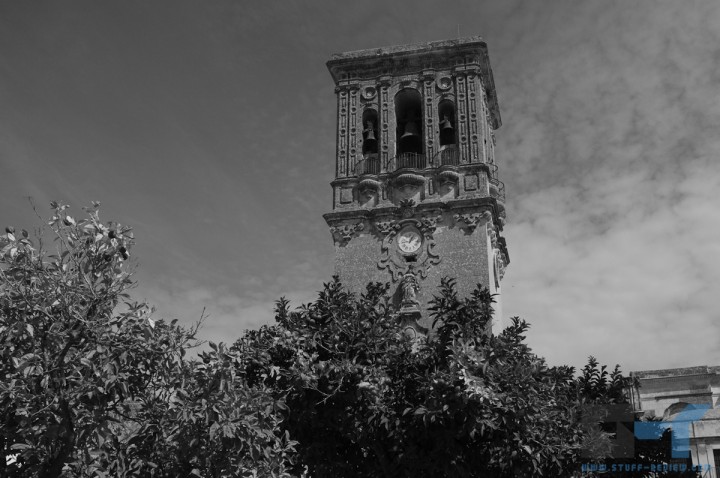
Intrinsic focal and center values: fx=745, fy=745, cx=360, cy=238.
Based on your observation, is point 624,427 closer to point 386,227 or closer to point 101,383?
point 386,227

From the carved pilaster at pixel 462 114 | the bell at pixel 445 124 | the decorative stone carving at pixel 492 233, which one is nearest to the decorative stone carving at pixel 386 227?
the decorative stone carving at pixel 492 233

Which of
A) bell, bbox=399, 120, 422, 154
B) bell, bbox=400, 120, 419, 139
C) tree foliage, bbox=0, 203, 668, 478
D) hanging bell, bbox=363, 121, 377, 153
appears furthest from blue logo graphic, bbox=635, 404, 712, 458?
hanging bell, bbox=363, 121, 377, 153

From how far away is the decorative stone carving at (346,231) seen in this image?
24000mm

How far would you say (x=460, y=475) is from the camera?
553 inches

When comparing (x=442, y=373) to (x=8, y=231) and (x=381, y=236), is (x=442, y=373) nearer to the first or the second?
(x=8, y=231)

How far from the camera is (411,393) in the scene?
50.2 feet

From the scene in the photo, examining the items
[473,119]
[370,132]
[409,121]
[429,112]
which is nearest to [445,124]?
[429,112]

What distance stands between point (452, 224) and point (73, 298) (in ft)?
51.1

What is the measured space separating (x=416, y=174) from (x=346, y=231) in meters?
2.92

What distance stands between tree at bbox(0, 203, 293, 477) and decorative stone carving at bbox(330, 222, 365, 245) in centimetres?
1336

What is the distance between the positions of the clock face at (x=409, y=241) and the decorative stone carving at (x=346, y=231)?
1.37 m

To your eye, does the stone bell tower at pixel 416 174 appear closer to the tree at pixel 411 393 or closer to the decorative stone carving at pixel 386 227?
the decorative stone carving at pixel 386 227

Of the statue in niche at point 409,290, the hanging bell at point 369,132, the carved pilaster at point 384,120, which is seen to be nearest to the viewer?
the statue in niche at point 409,290

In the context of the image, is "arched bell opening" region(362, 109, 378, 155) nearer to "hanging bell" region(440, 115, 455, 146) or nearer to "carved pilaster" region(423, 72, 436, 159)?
"carved pilaster" region(423, 72, 436, 159)
